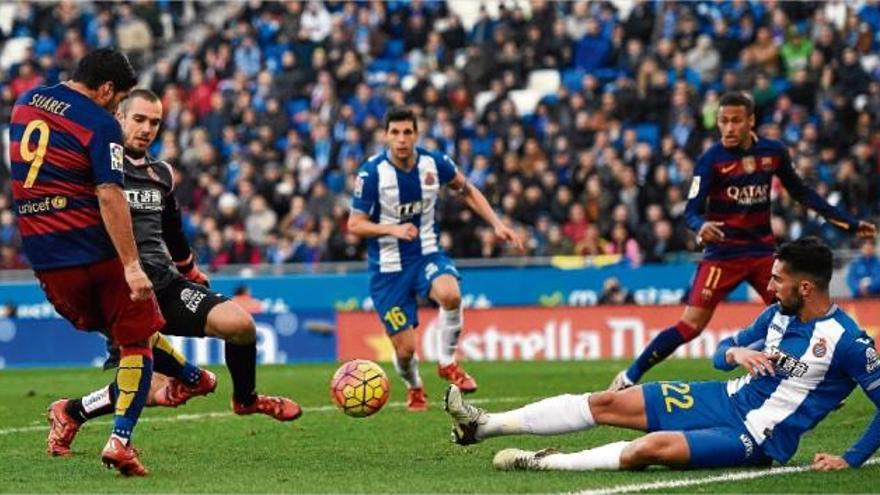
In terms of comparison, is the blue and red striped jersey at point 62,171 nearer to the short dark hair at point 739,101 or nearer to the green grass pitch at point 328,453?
the green grass pitch at point 328,453

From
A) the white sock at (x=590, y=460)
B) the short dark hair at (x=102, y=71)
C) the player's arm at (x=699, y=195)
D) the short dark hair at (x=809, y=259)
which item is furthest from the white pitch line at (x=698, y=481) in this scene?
the player's arm at (x=699, y=195)

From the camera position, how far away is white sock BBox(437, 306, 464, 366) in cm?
1525

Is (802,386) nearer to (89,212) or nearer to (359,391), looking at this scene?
(359,391)

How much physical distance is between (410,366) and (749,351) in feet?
19.6

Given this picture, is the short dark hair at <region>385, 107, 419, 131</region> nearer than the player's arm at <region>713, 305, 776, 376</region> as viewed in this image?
No

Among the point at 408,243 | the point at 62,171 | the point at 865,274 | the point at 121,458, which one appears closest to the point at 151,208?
the point at 62,171

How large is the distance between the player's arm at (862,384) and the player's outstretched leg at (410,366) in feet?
19.1

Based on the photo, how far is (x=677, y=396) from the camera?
9.58m

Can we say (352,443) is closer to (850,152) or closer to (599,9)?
(850,152)

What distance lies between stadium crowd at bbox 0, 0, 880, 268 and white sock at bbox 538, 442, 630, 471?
14.3 meters

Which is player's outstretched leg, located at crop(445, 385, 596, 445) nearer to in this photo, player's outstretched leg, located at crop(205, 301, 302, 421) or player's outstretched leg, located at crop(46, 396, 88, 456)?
player's outstretched leg, located at crop(205, 301, 302, 421)

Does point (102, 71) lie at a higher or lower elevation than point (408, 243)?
higher

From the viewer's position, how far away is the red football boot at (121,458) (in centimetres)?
949

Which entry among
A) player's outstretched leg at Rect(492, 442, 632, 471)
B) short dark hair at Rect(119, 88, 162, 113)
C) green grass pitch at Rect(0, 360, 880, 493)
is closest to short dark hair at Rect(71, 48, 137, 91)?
short dark hair at Rect(119, 88, 162, 113)
